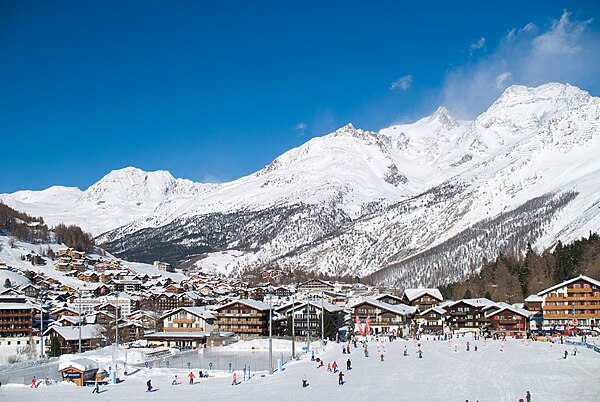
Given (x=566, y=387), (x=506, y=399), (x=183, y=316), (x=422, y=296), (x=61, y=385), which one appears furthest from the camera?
(x=422, y=296)

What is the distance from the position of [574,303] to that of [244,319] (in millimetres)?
40227

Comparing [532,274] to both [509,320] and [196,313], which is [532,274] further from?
[196,313]

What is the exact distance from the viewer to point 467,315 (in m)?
81.0

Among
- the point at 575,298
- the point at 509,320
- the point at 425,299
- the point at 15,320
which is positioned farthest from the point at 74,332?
the point at 575,298

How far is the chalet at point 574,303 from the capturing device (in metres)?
75.8

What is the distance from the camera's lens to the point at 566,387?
32.6 meters

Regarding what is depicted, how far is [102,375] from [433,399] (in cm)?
2054

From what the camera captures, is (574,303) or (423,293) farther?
(423,293)

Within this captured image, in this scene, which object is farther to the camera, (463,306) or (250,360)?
(463,306)

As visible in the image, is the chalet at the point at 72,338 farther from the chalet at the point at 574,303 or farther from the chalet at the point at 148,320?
the chalet at the point at 574,303

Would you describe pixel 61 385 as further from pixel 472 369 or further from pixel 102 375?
pixel 472 369

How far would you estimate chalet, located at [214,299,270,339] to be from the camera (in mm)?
77500

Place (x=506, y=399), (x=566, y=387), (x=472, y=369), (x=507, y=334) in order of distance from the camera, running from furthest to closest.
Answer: (x=507, y=334) < (x=472, y=369) < (x=566, y=387) < (x=506, y=399)

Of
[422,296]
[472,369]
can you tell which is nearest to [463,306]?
[422,296]
